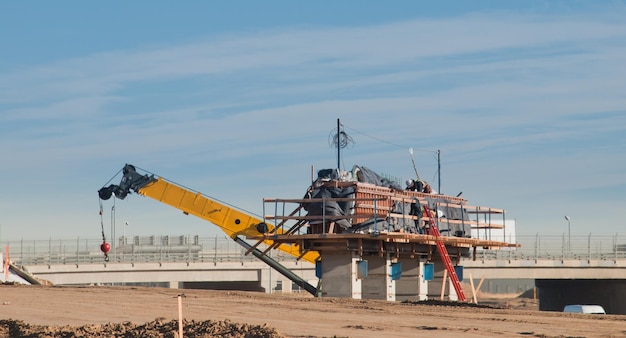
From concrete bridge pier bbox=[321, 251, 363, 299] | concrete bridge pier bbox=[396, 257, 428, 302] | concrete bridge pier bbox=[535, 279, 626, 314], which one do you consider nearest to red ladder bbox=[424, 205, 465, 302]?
concrete bridge pier bbox=[396, 257, 428, 302]

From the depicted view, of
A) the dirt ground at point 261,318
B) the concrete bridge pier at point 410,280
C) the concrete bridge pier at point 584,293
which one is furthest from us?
the concrete bridge pier at point 584,293

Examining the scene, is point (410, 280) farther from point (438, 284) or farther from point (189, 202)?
point (189, 202)

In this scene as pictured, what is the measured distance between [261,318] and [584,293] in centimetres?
5987

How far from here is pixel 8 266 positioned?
176 ft

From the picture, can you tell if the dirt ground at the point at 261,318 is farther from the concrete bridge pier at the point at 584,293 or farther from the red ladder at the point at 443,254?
the concrete bridge pier at the point at 584,293

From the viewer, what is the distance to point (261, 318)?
2716 cm

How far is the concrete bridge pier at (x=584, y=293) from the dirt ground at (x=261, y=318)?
162 feet

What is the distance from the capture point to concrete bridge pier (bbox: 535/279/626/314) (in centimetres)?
7938

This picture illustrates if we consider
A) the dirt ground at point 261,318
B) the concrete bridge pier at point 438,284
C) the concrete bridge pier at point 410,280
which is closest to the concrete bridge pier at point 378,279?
the concrete bridge pier at point 410,280

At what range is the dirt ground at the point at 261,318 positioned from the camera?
77.3ft

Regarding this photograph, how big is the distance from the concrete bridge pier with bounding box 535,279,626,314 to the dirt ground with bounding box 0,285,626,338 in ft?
162

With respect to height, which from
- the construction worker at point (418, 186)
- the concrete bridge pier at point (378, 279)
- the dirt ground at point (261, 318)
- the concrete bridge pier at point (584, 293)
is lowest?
the concrete bridge pier at point (584, 293)

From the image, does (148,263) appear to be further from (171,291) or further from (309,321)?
(309,321)

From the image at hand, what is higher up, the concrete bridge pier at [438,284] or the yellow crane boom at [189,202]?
the yellow crane boom at [189,202]
